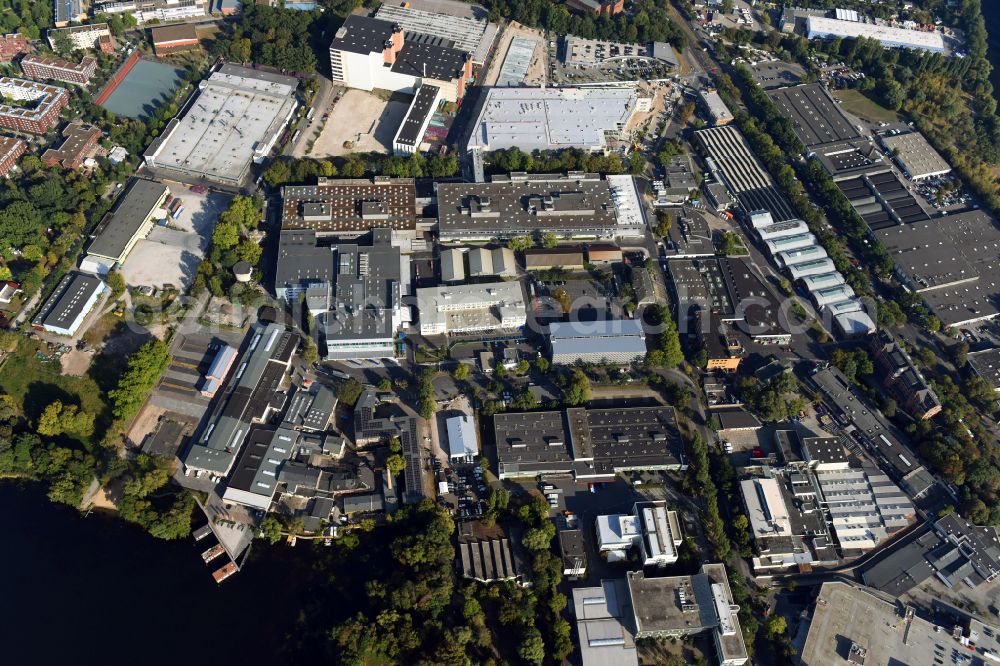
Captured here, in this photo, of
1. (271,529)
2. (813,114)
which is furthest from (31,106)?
(813,114)

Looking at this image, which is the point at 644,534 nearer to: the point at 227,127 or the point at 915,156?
the point at 915,156

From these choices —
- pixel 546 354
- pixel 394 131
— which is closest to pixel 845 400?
pixel 546 354

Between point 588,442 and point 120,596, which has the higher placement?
point 588,442

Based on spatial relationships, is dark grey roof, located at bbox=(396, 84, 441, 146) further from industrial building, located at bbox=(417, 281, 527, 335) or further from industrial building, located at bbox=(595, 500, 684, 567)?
industrial building, located at bbox=(595, 500, 684, 567)

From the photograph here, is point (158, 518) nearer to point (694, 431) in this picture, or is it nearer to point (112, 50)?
point (694, 431)

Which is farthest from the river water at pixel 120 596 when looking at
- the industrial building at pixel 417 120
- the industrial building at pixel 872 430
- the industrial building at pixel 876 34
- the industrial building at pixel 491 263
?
the industrial building at pixel 876 34

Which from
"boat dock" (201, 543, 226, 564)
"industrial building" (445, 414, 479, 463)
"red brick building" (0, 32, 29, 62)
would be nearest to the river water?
"boat dock" (201, 543, 226, 564)
